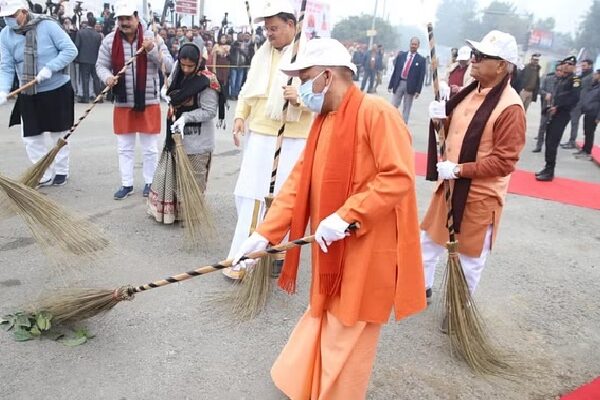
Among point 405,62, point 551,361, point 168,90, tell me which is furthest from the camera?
point 405,62

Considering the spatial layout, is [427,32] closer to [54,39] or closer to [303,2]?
[303,2]

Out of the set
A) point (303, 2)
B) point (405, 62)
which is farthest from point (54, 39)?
point (405, 62)

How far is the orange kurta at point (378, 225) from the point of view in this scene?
1.95 meters

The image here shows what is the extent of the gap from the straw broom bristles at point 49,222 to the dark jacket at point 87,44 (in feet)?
26.3

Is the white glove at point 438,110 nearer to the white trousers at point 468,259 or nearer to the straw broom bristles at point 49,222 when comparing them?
the white trousers at point 468,259

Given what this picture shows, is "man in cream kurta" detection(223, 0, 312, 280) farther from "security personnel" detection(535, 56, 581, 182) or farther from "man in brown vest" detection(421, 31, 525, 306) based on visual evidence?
"security personnel" detection(535, 56, 581, 182)

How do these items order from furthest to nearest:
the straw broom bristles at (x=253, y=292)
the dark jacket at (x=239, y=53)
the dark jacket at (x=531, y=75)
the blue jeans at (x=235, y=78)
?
the blue jeans at (x=235, y=78) → the dark jacket at (x=239, y=53) → the dark jacket at (x=531, y=75) → the straw broom bristles at (x=253, y=292)

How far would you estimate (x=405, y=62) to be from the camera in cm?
1052

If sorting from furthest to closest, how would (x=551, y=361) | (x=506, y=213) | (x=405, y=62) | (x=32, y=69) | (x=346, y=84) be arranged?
1. (x=405, y=62)
2. (x=506, y=213)
3. (x=32, y=69)
4. (x=551, y=361)
5. (x=346, y=84)

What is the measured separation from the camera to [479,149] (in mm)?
2842

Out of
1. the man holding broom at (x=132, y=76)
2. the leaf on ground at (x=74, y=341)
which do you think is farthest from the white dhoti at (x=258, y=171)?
the man holding broom at (x=132, y=76)

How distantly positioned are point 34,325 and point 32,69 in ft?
9.33

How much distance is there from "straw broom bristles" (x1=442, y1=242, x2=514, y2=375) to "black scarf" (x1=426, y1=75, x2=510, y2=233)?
229mm

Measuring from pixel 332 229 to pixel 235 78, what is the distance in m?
12.9
